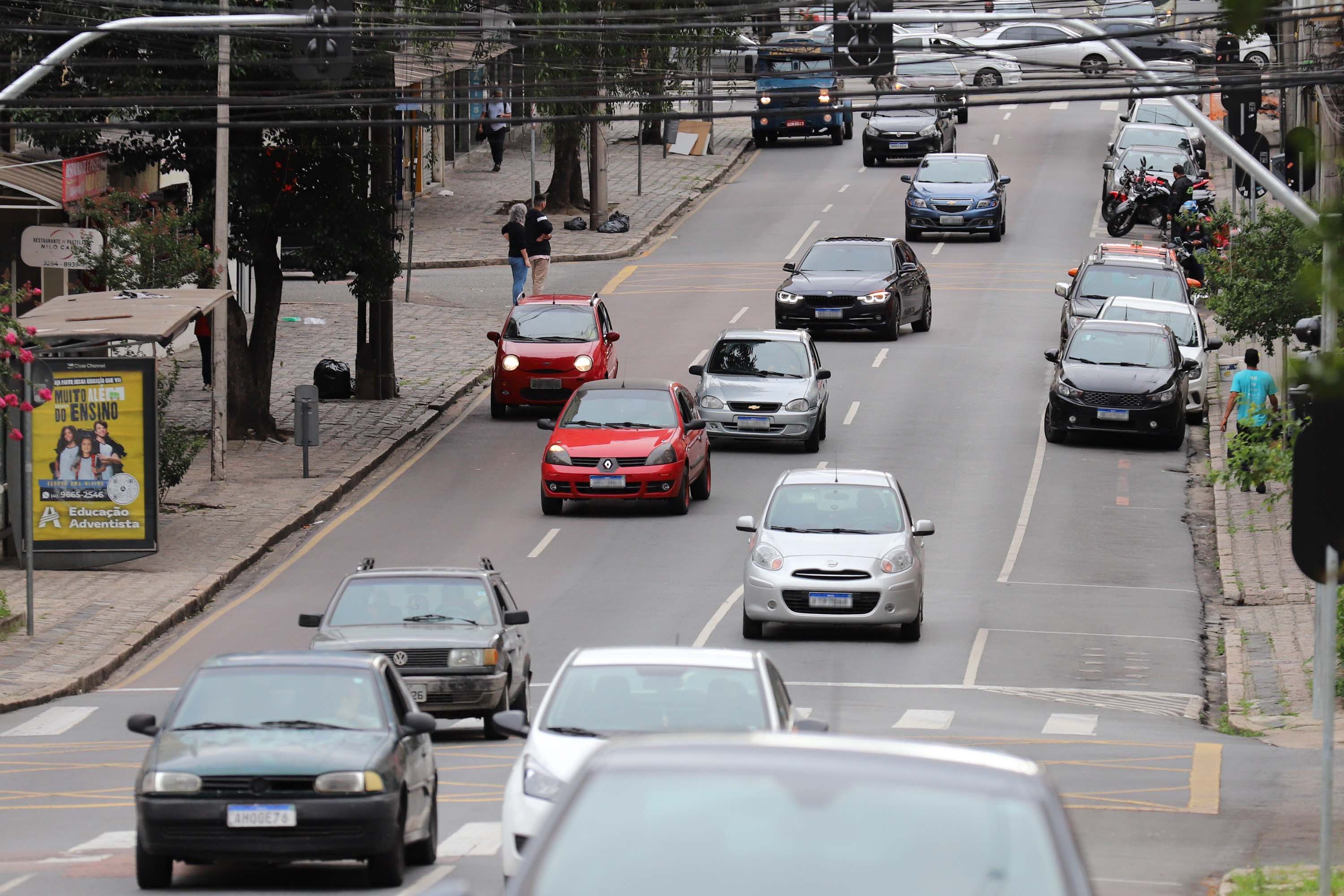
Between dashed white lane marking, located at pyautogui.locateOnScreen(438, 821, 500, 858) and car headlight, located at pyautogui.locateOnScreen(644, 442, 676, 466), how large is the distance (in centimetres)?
1387

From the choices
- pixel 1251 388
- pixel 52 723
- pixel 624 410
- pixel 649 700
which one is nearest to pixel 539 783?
pixel 649 700

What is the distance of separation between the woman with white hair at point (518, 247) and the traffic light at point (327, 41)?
19371mm

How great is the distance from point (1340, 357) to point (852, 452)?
27004 millimetres

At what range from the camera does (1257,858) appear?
13203 mm

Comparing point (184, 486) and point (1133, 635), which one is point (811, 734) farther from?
point (184, 486)

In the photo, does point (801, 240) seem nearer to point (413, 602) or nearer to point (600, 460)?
point (600, 460)

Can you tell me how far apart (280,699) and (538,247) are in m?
29.0

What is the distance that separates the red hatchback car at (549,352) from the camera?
34156 mm

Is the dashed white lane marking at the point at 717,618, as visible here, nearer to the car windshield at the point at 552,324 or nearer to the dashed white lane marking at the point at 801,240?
the car windshield at the point at 552,324

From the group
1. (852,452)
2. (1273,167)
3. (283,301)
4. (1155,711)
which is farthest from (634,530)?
(283,301)

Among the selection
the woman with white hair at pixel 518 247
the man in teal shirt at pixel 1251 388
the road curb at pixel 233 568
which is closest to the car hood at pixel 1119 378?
the man in teal shirt at pixel 1251 388

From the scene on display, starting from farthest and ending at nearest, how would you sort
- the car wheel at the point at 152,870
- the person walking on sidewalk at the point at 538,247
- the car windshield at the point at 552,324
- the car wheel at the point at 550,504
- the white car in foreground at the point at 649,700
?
→ the person walking on sidewalk at the point at 538,247 → the car windshield at the point at 552,324 → the car wheel at the point at 550,504 → the car wheel at the point at 152,870 → the white car in foreground at the point at 649,700

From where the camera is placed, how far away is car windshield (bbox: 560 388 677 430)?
28781mm

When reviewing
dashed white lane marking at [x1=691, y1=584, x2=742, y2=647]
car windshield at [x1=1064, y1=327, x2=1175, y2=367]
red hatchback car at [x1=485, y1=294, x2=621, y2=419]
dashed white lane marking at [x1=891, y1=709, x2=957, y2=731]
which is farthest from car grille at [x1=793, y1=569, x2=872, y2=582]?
red hatchback car at [x1=485, y1=294, x2=621, y2=419]
